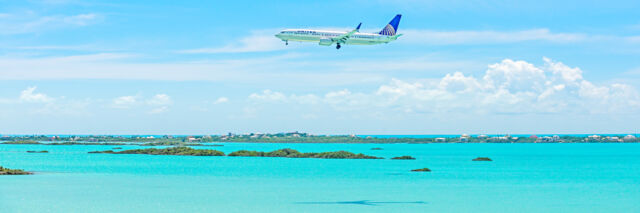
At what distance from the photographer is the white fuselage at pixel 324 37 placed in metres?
83.9

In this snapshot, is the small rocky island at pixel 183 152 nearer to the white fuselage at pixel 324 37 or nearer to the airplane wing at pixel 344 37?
the white fuselage at pixel 324 37

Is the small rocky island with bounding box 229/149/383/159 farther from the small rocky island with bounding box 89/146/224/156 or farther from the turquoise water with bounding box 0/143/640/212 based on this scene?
the turquoise water with bounding box 0/143/640/212

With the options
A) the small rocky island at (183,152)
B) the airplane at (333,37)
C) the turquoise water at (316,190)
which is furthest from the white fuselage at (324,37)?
the small rocky island at (183,152)

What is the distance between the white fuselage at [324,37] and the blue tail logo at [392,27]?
3.48 meters

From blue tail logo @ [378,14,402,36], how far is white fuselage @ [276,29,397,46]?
348 centimetres

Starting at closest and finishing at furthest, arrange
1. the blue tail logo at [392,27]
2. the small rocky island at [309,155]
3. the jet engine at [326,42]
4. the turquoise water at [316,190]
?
the turquoise water at [316,190] < the jet engine at [326,42] < the blue tail logo at [392,27] < the small rocky island at [309,155]

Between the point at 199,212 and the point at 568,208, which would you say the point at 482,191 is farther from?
the point at 199,212

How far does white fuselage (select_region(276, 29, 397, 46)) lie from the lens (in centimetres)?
8394

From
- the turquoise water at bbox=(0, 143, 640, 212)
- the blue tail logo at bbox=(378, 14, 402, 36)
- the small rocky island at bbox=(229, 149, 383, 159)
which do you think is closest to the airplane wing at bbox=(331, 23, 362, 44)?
the blue tail logo at bbox=(378, 14, 402, 36)

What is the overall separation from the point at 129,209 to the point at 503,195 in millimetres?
42668

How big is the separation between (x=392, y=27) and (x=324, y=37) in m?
12.2

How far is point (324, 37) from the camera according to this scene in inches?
3344

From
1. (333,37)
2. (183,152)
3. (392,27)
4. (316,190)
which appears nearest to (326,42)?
(333,37)

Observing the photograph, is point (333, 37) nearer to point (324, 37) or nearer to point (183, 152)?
point (324, 37)
